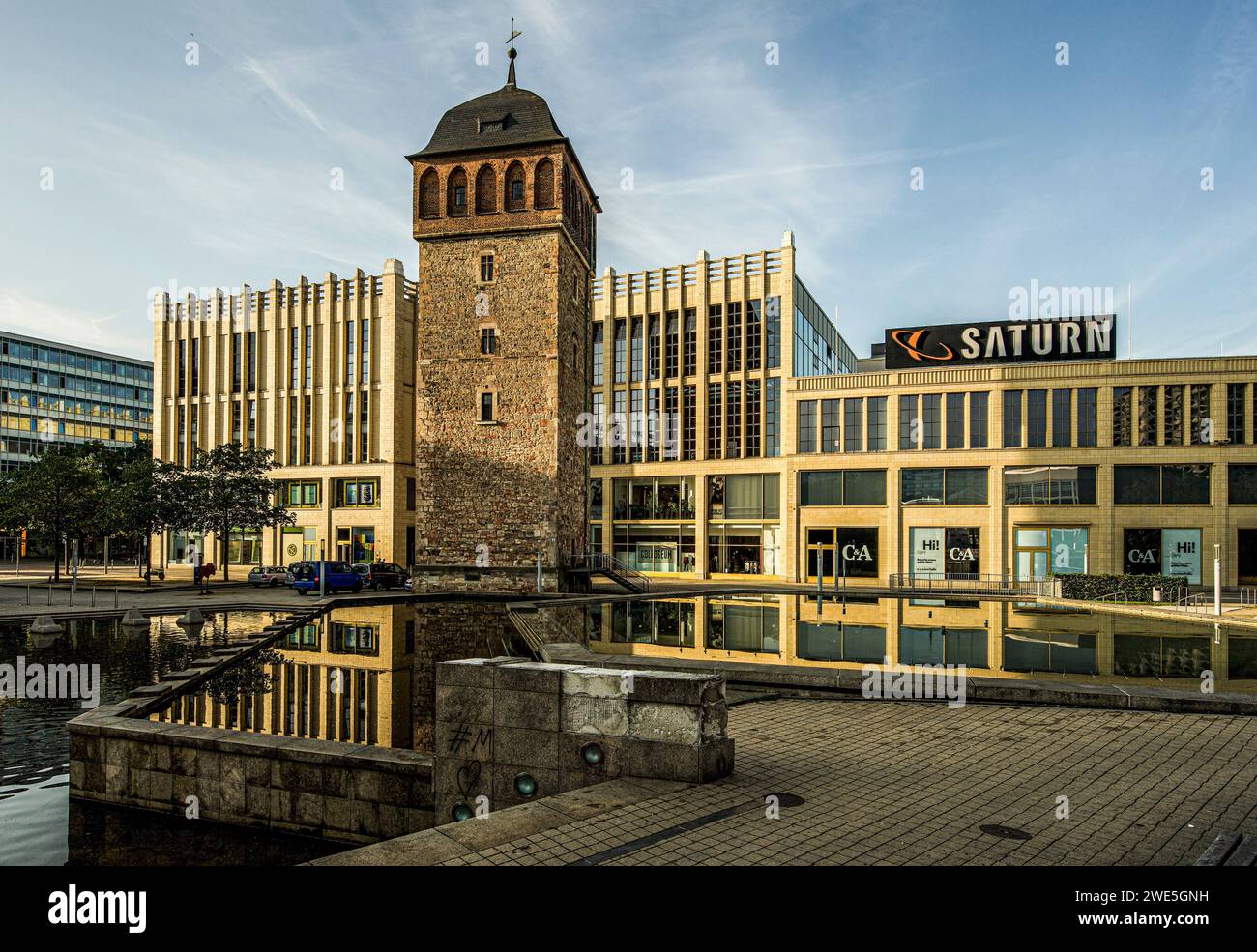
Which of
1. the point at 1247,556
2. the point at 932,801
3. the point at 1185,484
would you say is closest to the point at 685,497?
the point at 1185,484

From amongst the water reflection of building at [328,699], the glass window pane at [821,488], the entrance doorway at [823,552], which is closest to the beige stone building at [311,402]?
the glass window pane at [821,488]

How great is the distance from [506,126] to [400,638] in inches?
1196

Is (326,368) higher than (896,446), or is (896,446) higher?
(326,368)

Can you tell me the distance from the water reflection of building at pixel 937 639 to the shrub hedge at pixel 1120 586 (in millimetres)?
7256

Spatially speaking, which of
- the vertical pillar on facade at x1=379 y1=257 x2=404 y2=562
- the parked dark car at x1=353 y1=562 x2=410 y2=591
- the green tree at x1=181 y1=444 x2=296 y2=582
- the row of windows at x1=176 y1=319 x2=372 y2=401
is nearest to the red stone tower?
the parked dark car at x1=353 y1=562 x2=410 y2=591

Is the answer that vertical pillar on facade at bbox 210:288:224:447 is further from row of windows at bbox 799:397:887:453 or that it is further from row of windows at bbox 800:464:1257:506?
row of windows at bbox 800:464:1257:506

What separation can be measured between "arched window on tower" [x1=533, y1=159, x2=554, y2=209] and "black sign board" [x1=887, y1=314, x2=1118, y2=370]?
21674 millimetres

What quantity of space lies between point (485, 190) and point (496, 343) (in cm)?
798

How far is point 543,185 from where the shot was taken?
40.1 meters

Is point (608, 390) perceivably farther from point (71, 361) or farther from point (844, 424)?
point (71, 361)

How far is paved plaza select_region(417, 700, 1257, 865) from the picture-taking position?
18.7 ft

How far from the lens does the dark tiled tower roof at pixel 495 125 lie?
40281mm

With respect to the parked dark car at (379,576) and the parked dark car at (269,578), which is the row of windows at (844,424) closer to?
the parked dark car at (379,576)

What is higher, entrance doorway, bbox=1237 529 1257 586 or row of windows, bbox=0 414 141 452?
row of windows, bbox=0 414 141 452
